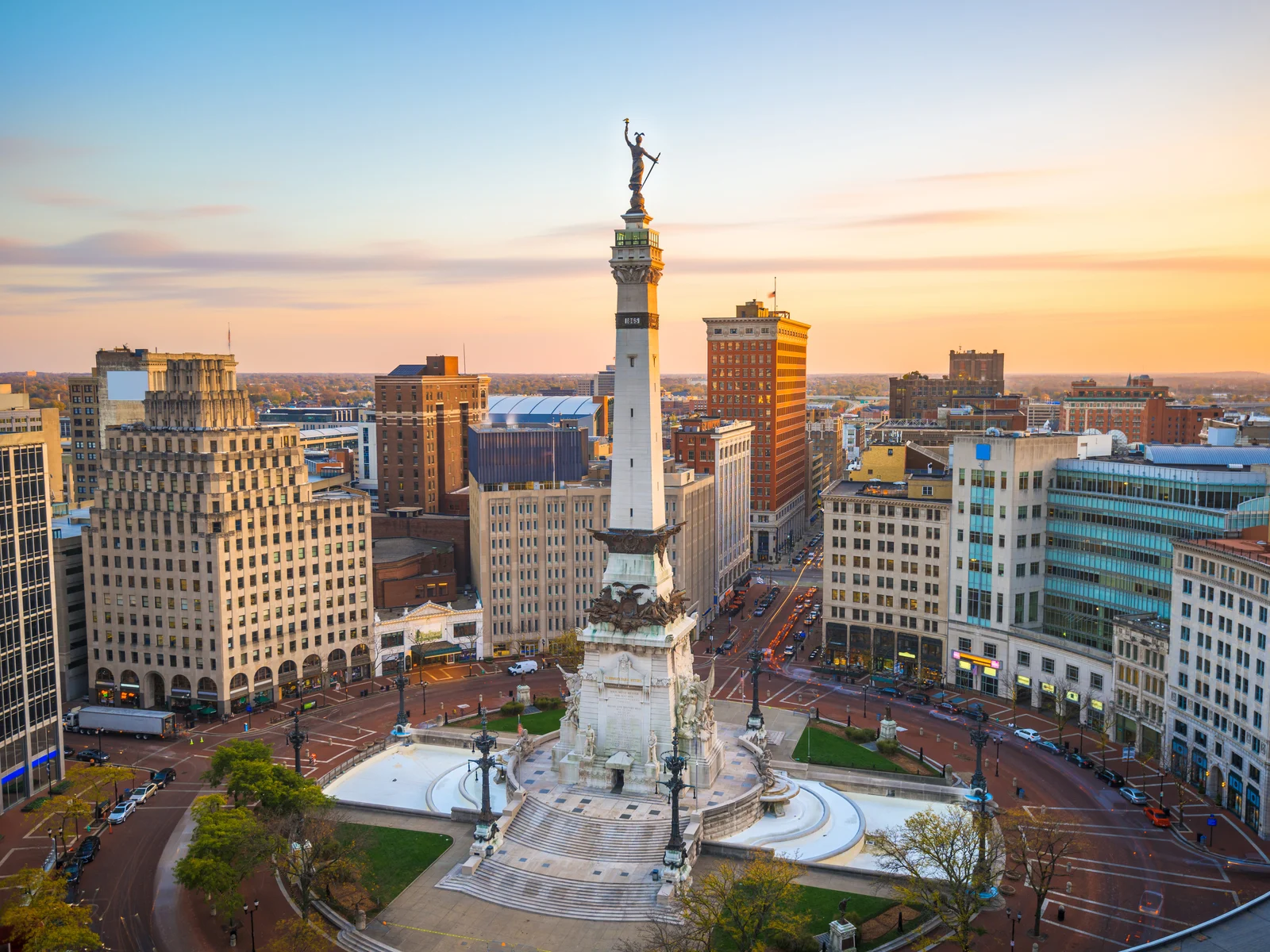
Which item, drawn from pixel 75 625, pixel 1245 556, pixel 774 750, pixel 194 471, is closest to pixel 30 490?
pixel 194 471

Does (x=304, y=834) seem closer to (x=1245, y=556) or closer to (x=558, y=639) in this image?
(x=558, y=639)

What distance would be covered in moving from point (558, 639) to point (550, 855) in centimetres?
5418

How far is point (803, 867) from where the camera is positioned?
74562mm

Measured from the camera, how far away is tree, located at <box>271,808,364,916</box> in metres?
68.4

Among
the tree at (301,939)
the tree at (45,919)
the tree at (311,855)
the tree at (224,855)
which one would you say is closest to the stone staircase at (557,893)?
the tree at (311,855)

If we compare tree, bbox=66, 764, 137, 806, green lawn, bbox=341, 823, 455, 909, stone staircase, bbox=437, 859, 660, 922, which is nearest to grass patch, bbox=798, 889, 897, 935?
stone staircase, bbox=437, 859, 660, 922

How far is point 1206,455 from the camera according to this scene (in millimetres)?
117125

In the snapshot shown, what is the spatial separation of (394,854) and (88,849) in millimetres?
23956

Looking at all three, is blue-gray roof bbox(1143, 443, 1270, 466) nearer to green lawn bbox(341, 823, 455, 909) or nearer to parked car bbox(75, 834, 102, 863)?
green lawn bbox(341, 823, 455, 909)

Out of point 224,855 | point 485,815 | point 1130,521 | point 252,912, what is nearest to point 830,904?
point 485,815

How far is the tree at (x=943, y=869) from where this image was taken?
208ft

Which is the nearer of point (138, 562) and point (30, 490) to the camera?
point (30, 490)

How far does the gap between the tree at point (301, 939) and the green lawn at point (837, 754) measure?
158 feet

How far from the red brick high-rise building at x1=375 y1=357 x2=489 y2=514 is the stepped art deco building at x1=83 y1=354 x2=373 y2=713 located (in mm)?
54145
